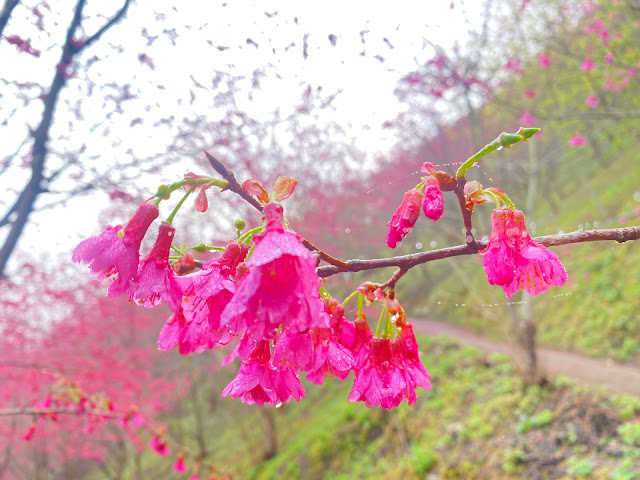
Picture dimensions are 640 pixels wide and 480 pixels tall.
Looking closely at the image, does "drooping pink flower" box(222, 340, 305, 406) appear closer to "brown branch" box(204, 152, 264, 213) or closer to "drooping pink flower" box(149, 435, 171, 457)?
"brown branch" box(204, 152, 264, 213)

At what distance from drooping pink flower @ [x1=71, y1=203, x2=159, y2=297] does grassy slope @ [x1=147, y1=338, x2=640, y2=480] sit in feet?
13.5

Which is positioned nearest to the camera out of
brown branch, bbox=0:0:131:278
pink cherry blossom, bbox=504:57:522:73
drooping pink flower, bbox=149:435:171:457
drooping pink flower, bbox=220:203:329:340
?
drooping pink flower, bbox=220:203:329:340

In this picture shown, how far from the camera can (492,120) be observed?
7.12 m

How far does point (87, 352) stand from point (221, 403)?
619 centimetres

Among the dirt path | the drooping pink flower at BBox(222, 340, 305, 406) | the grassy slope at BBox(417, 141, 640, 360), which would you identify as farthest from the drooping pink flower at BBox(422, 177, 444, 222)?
the dirt path

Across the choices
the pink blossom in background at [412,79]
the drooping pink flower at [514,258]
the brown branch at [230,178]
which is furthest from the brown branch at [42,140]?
the pink blossom in background at [412,79]

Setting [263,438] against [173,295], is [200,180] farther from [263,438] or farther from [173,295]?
[263,438]

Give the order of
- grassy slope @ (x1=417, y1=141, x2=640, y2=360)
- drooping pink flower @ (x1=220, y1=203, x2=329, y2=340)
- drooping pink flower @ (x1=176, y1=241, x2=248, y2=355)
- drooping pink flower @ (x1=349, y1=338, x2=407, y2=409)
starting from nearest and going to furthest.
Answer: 1. drooping pink flower @ (x1=220, y1=203, x2=329, y2=340)
2. drooping pink flower @ (x1=176, y1=241, x2=248, y2=355)
3. drooping pink flower @ (x1=349, y1=338, x2=407, y2=409)
4. grassy slope @ (x1=417, y1=141, x2=640, y2=360)

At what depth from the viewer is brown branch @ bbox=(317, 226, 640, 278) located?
0.82 meters

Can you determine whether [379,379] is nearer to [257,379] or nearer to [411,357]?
[411,357]

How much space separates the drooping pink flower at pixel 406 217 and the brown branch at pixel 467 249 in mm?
90

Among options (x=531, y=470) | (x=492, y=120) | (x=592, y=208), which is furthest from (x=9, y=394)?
(x=592, y=208)

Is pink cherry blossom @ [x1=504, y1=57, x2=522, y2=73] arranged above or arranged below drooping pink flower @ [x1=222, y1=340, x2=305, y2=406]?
above

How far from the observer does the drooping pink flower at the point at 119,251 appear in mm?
786
